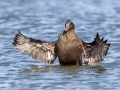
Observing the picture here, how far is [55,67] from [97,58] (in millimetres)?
929

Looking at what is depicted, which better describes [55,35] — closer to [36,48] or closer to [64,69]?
[36,48]

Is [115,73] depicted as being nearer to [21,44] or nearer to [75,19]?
[21,44]

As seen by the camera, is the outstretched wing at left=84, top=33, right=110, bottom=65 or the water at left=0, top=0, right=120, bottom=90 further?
the outstretched wing at left=84, top=33, right=110, bottom=65

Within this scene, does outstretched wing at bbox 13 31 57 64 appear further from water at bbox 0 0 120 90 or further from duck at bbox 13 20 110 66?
water at bbox 0 0 120 90

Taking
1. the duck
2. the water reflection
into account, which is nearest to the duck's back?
the duck

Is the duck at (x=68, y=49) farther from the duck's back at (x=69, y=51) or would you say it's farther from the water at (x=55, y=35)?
the water at (x=55, y=35)

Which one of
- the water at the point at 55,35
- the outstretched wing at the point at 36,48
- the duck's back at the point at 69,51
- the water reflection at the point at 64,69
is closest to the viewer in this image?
the water at the point at 55,35

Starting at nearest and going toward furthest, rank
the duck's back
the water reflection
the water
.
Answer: the water, the water reflection, the duck's back

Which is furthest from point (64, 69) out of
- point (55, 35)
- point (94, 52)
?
point (55, 35)

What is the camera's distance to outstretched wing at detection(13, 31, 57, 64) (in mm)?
13203

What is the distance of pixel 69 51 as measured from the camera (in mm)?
12617

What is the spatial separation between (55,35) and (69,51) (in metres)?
4.68

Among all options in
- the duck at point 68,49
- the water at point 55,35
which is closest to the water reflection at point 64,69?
the water at point 55,35

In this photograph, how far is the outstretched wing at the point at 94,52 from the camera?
12.7 metres
